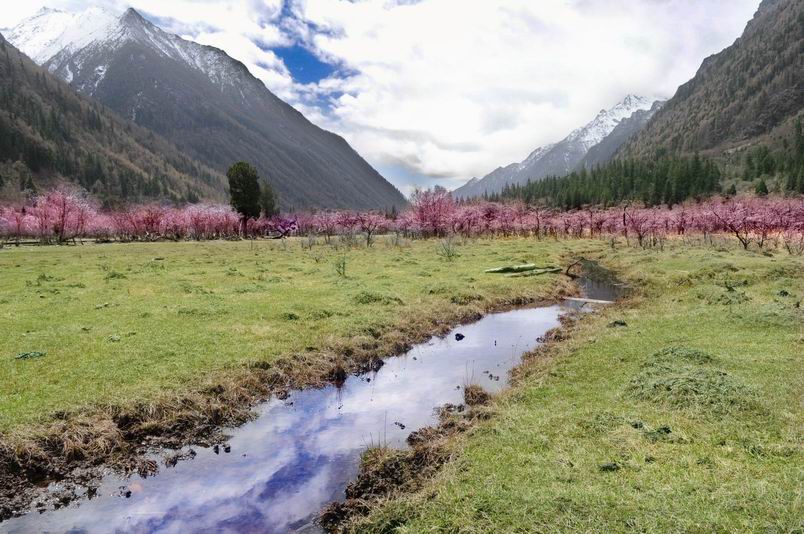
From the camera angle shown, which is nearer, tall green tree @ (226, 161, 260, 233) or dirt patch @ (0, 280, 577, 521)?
dirt patch @ (0, 280, 577, 521)

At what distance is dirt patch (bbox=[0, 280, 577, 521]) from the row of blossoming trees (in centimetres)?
6537

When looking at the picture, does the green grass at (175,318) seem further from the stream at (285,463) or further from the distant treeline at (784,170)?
the distant treeline at (784,170)

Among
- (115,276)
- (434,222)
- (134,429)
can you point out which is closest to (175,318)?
(134,429)

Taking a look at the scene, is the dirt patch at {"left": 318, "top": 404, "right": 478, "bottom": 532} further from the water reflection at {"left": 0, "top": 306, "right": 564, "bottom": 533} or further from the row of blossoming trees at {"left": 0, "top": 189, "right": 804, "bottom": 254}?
the row of blossoming trees at {"left": 0, "top": 189, "right": 804, "bottom": 254}

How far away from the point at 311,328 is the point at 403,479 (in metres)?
12.0

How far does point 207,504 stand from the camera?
10.4m

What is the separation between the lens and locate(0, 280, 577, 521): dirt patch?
436 inches

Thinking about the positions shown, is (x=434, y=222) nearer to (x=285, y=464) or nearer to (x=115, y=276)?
(x=115, y=276)

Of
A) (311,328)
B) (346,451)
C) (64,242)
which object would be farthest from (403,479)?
(64,242)

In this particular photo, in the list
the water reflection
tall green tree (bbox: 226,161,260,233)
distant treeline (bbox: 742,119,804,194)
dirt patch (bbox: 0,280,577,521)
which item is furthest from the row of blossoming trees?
the water reflection

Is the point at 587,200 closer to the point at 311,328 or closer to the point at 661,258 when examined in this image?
the point at 661,258

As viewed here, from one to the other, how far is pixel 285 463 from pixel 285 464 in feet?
0.14

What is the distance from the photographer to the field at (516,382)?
8.30m

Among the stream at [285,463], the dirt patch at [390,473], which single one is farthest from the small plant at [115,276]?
the dirt patch at [390,473]
